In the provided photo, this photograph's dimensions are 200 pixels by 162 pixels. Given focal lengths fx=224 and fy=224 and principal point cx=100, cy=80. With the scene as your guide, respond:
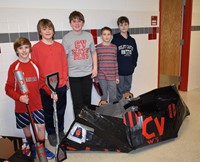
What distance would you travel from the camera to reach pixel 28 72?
1.95m

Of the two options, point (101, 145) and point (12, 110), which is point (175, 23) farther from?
point (12, 110)

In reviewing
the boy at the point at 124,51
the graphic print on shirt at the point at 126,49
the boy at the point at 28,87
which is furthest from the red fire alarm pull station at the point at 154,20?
the boy at the point at 28,87

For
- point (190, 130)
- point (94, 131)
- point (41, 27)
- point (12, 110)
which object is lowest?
point (190, 130)

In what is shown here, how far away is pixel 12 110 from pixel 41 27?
900 millimetres

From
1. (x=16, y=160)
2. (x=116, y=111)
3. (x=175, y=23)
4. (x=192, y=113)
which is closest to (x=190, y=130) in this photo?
(x=192, y=113)

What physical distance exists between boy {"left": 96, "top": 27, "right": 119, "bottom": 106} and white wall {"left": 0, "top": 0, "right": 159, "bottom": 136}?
0.80 feet

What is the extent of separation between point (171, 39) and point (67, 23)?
2487mm

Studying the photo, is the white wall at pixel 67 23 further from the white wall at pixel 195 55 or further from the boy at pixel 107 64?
the white wall at pixel 195 55

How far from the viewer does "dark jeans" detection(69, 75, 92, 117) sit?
95.3 inches

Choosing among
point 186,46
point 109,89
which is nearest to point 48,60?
point 109,89

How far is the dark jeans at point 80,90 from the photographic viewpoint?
242 cm

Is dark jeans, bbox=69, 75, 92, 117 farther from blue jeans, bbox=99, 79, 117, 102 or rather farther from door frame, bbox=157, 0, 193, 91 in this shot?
door frame, bbox=157, 0, 193, 91

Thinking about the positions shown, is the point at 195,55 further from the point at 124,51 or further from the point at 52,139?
the point at 52,139

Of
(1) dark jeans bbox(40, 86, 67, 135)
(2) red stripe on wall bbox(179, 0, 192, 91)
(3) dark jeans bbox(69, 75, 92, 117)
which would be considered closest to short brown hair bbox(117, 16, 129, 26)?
(3) dark jeans bbox(69, 75, 92, 117)
